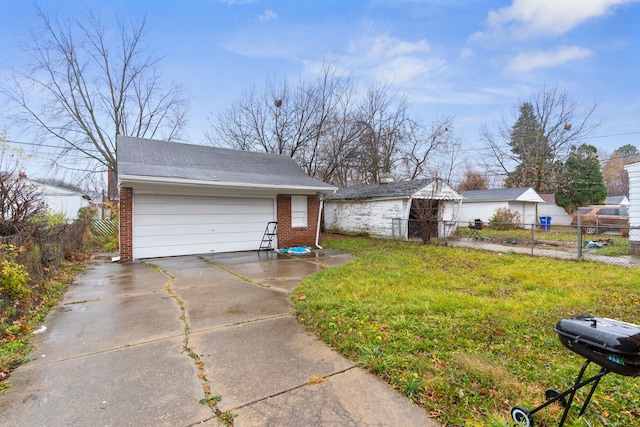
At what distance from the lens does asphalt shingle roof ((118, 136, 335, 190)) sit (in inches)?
326

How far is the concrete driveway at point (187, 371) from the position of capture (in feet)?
6.79

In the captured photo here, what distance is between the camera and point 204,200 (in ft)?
30.1

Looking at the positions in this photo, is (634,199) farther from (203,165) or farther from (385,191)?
(203,165)

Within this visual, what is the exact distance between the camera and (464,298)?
439 cm

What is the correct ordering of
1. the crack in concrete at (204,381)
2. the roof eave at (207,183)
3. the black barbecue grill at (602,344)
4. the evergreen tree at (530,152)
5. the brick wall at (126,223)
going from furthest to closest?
the evergreen tree at (530,152) < the brick wall at (126,223) < the roof eave at (207,183) < the crack in concrete at (204,381) < the black barbecue grill at (602,344)

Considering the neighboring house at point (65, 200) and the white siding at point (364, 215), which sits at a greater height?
the neighboring house at point (65, 200)

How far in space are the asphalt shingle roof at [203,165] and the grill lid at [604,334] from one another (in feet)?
26.5

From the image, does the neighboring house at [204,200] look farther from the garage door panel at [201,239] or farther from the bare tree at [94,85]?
the bare tree at [94,85]

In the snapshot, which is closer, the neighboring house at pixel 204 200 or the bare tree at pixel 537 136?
the neighboring house at pixel 204 200

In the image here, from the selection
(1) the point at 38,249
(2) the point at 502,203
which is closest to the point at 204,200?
(1) the point at 38,249

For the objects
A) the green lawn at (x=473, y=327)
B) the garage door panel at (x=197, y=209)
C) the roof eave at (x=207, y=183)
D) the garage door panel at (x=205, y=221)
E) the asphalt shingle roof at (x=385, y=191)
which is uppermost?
the asphalt shingle roof at (x=385, y=191)

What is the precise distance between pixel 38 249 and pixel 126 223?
10.1 ft

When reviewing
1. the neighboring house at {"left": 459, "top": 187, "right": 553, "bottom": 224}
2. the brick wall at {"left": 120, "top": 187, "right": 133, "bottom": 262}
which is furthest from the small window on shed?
the neighboring house at {"left": 459, "top": 187, "right": 553, "bottom": 224}

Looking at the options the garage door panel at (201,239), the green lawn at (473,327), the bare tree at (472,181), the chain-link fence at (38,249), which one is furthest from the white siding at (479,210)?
the chain-link fence at (38,249)
